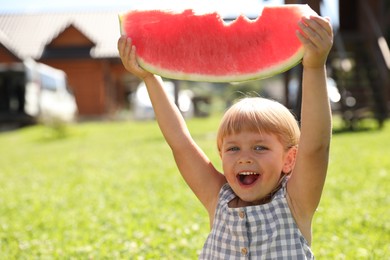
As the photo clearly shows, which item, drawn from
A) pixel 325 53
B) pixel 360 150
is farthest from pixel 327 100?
pixel 360 150

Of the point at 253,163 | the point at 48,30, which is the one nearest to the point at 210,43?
the point at 253,163

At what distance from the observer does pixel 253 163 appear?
231 centimetres

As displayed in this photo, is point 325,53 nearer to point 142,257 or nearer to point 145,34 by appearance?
point 145,34

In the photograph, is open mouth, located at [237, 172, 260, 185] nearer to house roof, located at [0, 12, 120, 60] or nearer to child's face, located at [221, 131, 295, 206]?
child's face, located at [221, 131, 295, 206]

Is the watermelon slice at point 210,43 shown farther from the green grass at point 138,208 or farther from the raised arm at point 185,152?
the green grass at point 138,208

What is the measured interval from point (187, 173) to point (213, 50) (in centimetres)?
57

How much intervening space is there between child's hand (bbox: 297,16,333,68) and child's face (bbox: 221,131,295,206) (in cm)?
47

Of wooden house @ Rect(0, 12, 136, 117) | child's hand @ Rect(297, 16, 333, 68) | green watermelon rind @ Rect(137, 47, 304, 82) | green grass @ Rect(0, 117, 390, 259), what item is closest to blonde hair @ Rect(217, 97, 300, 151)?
green watermelon rind @ Rect(137, 47, 304, 82)

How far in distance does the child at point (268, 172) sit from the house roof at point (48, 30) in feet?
86.8

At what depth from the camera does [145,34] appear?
8.29 ft

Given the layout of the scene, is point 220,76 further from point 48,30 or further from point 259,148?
point 48,30

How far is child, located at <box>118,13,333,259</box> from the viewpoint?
84.0 inches

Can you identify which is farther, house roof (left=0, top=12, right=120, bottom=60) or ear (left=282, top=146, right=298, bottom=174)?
house roof (left=0, top=12, right=120, bottom=60)

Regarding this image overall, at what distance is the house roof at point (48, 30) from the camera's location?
2917 cm
